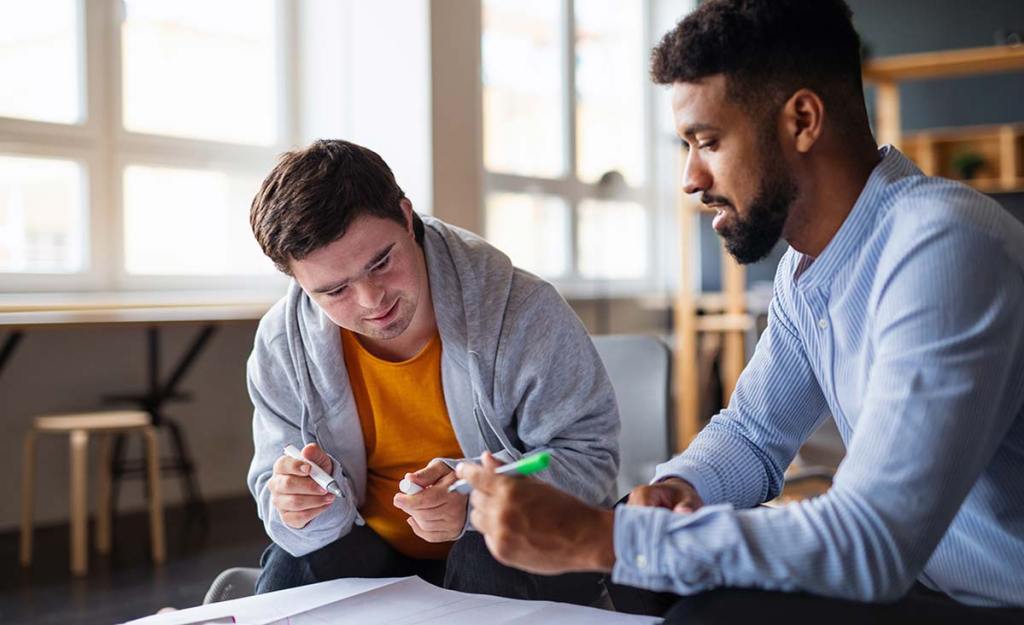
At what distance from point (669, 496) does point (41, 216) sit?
3586mm

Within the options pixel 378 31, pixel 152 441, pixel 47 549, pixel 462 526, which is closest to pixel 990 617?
pixel 462 526

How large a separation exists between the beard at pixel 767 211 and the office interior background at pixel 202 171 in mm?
2221

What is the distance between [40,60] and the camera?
4.05 metres

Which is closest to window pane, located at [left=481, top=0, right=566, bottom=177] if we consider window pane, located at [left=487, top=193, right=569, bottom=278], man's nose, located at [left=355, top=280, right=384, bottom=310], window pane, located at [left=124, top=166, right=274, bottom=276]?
window pane, located at [left=487, top=193, right=569, bottom=278]

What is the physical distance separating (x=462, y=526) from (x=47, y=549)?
8.92 feet

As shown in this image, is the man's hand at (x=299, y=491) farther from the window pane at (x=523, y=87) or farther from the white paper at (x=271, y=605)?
the window pane at (x=523, y=87)

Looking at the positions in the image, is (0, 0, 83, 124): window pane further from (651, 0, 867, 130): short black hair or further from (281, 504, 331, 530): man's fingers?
(651, 0, 867, 130): short black hair

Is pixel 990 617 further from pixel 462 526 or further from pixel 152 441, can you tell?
pixel 152 441

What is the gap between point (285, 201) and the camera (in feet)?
4.61

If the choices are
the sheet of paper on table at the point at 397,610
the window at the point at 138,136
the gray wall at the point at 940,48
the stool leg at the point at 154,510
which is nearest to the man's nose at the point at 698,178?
the sheet of paper on table at the point at 397,610

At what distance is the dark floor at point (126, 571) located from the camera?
9.22 ft

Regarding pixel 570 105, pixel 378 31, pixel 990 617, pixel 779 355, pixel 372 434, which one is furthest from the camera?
pixel 570 105

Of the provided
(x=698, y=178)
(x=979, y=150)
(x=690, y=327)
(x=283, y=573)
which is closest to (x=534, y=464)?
(x=698, y=178)

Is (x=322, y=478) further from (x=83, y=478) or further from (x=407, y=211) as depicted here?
(x=83, y=478)
